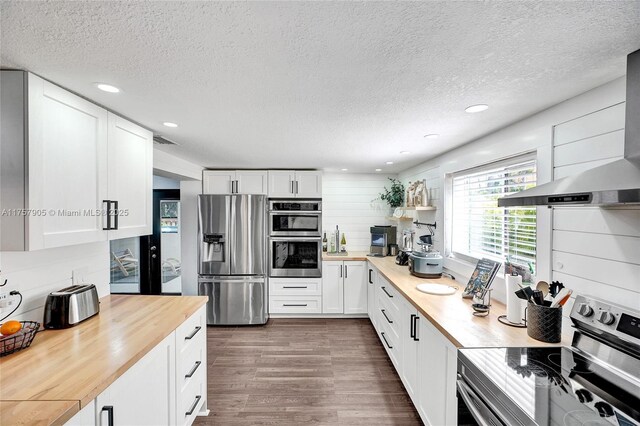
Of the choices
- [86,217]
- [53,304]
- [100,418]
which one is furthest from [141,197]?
[100,418]

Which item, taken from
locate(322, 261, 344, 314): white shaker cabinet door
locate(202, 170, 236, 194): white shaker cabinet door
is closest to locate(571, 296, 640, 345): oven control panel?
locate(322, 261, 344, 314): white shaker cabinet door

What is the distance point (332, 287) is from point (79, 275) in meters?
2.86

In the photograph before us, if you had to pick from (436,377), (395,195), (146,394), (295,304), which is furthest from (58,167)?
(395,195)

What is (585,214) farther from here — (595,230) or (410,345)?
(410,345)

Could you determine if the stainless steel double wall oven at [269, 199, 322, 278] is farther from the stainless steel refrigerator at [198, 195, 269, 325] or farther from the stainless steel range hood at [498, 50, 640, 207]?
the stainless steel range hood at [498, 50, 640, 207]

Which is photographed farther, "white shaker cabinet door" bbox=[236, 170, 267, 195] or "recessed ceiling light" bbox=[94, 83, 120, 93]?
"white shaker cabinet door" bbox=[236, 170, 267, 195]

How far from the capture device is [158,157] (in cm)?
285

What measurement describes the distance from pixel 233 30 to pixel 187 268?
3.63 m

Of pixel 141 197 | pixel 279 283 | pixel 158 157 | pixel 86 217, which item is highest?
pixel 158 157

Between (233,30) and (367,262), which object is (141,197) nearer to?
(233,30)

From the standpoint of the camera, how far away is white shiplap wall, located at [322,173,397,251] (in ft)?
15.0

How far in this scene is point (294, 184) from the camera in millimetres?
3963

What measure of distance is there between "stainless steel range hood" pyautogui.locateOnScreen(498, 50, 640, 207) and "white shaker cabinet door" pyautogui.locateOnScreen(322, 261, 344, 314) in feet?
9.68

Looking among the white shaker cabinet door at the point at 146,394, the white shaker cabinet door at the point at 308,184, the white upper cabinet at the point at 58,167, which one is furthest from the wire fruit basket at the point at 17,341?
the white shaker cabinet door at the point at 308,184
